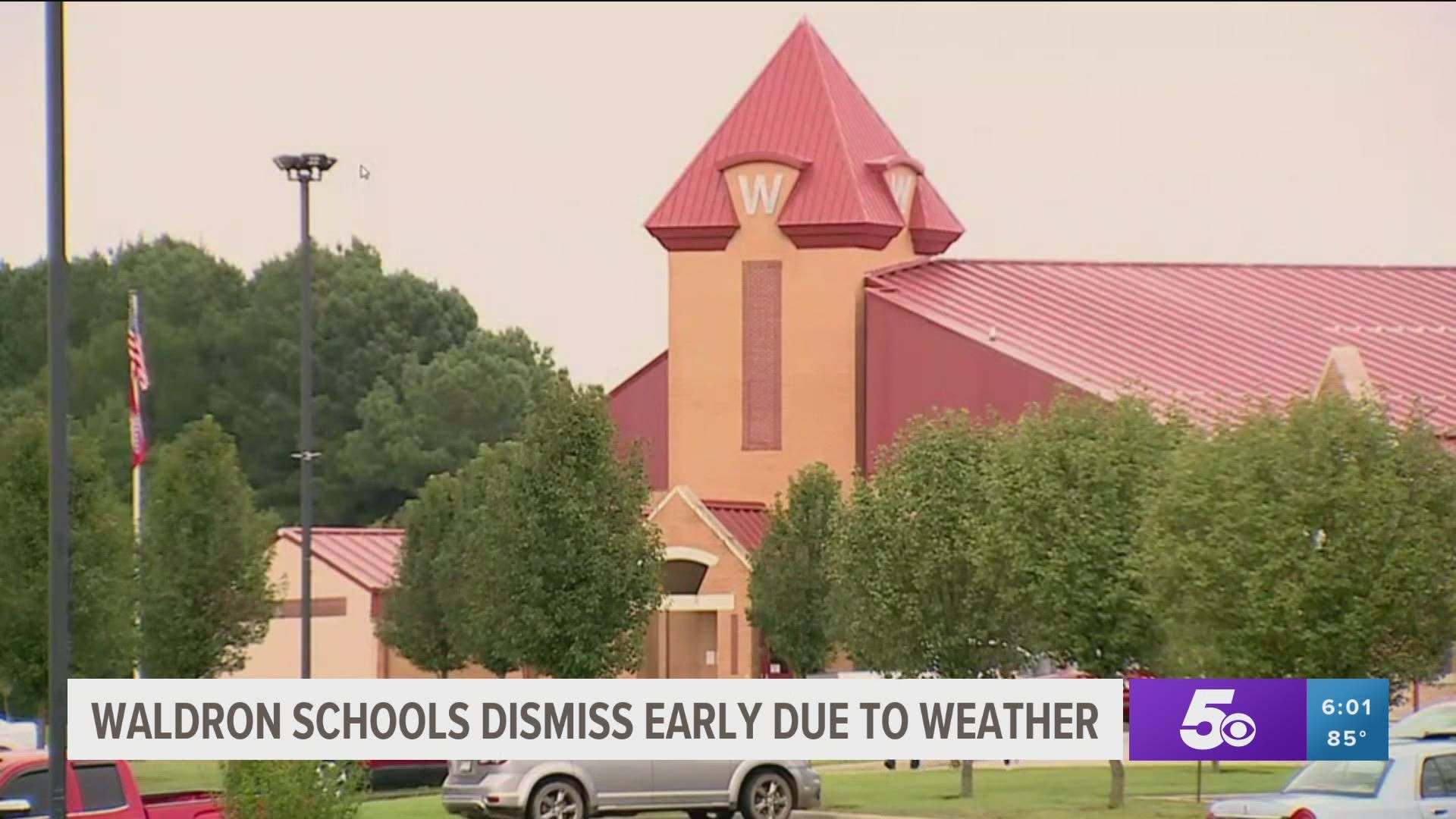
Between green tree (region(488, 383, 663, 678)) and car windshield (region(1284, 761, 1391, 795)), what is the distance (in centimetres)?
2292

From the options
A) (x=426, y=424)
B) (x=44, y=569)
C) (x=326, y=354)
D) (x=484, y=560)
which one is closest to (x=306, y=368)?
(x=44, y=569)

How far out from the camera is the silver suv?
32.7 metres

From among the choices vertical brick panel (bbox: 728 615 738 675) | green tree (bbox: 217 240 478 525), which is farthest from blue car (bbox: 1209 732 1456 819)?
green tree (bbox: 217 240 478 525)

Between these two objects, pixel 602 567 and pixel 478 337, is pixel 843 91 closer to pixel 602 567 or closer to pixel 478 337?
pixel 602 567

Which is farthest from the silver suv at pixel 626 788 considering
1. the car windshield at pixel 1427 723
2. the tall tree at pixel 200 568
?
the tall tree at pixel 200 568

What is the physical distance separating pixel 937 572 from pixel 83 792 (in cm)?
2006

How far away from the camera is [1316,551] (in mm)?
34406

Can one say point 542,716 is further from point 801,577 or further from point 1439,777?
point 801,577

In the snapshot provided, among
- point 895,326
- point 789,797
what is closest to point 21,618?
point 789,797

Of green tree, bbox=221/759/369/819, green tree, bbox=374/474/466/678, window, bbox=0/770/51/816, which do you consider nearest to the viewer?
window, bbox=0/770/51/816

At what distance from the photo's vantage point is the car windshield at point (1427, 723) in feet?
117

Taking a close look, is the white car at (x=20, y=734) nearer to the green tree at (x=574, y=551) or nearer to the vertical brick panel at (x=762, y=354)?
the green tree at (x=574, y=551)

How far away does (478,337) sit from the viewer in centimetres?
10931

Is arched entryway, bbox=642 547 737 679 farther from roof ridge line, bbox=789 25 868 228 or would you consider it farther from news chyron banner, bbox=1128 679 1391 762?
news chyron banner, bbox=1128 679 1391 762
